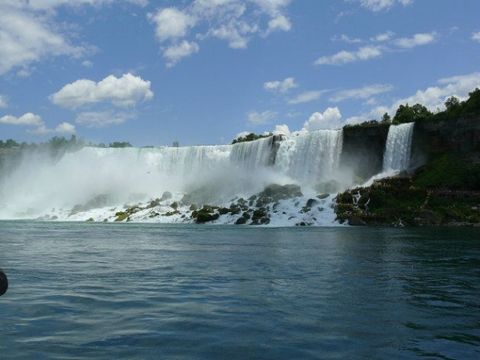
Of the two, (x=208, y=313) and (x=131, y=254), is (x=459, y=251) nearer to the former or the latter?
(x=131, y=254)

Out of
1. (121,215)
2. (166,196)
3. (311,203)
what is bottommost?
(121,215)

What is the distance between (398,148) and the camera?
55.7 meters

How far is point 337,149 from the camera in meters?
59.8

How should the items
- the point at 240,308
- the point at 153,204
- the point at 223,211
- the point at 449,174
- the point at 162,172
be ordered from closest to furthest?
the point at 240,308
the point at 449,174
the point at 223,211
the point at 153,204
the point at 162,172

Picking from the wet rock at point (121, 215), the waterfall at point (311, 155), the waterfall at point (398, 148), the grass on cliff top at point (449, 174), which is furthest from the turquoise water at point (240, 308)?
the wet rock at point (121, 215)

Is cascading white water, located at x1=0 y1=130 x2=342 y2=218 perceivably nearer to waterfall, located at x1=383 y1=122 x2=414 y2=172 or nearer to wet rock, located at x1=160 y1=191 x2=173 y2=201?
wet rock, located at x1=160 y1=191 x2=173 y2=201

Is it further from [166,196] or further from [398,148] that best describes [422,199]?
[166,196]

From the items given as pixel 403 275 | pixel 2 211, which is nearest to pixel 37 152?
pixel 2 211

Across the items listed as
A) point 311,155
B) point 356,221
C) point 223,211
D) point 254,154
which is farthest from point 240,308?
point 254,154

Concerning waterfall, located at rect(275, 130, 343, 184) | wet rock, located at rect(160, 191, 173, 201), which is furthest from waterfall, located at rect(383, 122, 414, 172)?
wet rock, located at rect(160, 191, 173, 201)

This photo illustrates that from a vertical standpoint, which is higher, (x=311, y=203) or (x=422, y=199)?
(x=422, y=199)

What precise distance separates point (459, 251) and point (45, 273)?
15.7 m

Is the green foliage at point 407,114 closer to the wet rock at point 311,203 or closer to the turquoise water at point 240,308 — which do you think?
the wet rock at point 311,203

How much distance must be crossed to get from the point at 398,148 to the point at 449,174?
6.94 m
